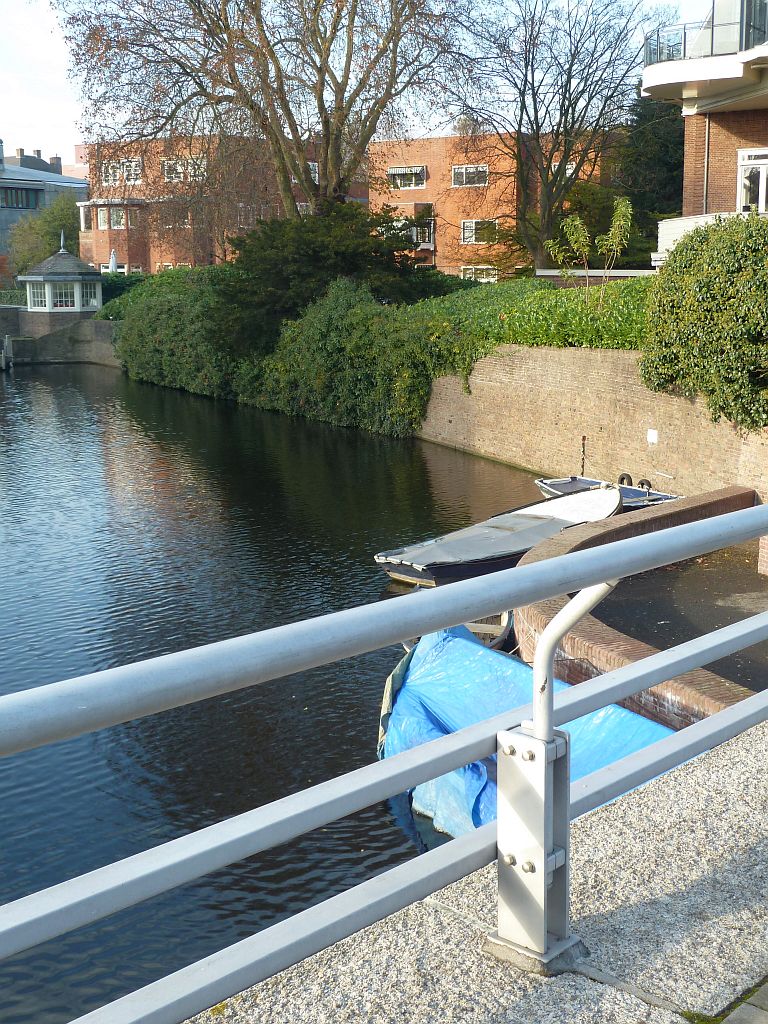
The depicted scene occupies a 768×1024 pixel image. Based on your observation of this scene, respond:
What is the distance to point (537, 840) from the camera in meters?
2.16

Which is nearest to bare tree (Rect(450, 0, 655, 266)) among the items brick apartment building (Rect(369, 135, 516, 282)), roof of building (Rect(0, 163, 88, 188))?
brick apartment building (Rect(369, 135, 516, 282))

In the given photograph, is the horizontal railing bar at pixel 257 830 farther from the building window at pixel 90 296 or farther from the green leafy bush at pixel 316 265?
the building window at pixel 90 296

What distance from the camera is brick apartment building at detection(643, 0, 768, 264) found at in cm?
2144

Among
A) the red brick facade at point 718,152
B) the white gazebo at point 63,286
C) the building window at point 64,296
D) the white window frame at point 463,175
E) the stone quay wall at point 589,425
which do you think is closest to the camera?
the stone quay wall at point 589,425

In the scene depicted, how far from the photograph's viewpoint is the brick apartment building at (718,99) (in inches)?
844

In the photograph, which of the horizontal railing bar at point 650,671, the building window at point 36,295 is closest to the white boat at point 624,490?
the horizontal railing bar at point 650,671

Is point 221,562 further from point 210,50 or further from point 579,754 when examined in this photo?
point 210,50

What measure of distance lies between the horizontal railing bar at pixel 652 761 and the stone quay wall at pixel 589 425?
9599 millimetres

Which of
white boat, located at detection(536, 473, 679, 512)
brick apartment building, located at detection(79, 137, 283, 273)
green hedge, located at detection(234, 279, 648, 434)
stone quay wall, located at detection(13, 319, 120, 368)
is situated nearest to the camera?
white boat, located at detection(536, 473, 679, 512)

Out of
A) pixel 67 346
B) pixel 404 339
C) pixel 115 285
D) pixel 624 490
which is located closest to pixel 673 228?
pixel 404 339

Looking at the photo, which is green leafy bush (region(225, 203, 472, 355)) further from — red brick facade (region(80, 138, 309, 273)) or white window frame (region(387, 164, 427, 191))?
white window frame (region(387, 164, 427, 191))

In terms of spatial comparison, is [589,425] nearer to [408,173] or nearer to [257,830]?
[257,830]

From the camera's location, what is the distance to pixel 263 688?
11016 mm

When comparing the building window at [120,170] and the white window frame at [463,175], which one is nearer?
the building window at [120,170]
